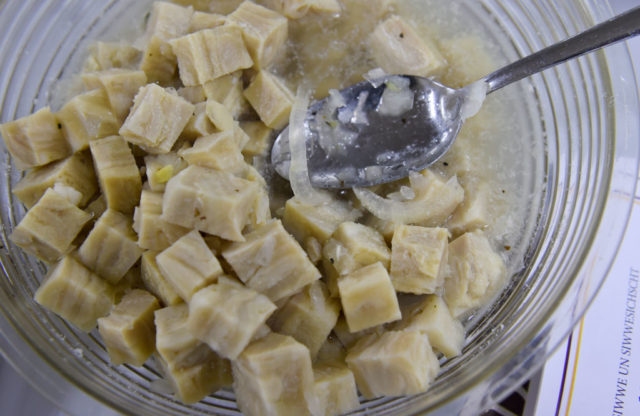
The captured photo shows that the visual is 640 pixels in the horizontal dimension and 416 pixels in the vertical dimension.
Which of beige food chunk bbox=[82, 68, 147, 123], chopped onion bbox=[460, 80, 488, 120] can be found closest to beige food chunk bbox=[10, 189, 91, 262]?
beige food chunk bbox=[82, 68, 147, 123]

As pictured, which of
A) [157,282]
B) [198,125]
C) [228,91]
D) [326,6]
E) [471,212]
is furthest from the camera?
[326,6]

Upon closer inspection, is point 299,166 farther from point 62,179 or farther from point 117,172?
point 62,179

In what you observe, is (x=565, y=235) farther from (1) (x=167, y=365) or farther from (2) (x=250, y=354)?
(1) (x=167, y=365)

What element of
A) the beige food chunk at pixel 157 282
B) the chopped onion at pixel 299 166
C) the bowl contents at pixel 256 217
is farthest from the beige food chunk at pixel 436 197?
Result: the beige food chunk at pixel 157 282

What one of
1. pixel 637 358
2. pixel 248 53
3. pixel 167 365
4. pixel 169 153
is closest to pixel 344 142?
pixel 248 53

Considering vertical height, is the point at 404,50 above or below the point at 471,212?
above

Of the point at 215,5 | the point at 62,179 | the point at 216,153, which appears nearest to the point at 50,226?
the point at 62,179

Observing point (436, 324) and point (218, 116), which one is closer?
point (436, 324)
